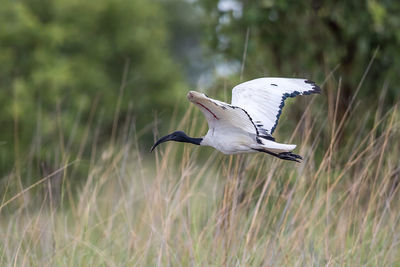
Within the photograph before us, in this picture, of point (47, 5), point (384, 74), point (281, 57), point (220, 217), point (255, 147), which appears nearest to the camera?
point (255, 147)

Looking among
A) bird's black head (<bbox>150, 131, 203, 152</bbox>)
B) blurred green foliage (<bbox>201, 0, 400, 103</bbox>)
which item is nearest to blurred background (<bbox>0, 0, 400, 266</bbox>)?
blurred green foliage (<bbox>201, 0, 400, 103</bbox>)

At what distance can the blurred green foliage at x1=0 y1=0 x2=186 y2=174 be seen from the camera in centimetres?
1557

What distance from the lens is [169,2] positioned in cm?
3988

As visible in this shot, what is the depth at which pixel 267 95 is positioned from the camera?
3.30 metres

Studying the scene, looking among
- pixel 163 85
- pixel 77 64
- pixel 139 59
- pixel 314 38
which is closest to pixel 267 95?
pixel 314 38

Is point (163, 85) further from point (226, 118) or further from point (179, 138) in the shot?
point (226, 118)

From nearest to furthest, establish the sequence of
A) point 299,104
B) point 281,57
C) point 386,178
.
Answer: point 386,178, point 299,104, point 281,57

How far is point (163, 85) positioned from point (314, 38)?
17.4 m

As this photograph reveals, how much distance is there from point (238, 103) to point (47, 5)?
1851 cm

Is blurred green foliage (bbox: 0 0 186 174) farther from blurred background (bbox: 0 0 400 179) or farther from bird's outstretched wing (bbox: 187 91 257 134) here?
bird's outstretched wing (bbox: 187 91 257 134)

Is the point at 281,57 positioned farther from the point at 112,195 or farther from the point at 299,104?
the point at 112,195

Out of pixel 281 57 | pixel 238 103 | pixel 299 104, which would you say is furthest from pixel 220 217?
pixel 281 57

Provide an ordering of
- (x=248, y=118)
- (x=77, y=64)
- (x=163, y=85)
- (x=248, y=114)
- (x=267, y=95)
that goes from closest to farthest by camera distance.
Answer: (x=248, y=114)
(x=248, y=118)
(x=267, y=95)
(x=77, y=64)
(x=163, y=85)

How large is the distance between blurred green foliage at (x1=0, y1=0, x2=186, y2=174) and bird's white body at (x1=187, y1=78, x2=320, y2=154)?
935 centimetres
